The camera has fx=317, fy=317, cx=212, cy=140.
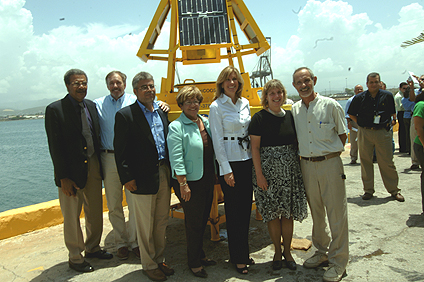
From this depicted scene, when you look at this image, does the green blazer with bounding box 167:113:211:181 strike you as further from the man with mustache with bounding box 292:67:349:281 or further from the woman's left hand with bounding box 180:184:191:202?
the man with mustache with bounding box 292:67:349:281

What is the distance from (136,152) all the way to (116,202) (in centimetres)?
110

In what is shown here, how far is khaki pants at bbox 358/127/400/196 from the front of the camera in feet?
17.6

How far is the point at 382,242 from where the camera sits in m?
3.81

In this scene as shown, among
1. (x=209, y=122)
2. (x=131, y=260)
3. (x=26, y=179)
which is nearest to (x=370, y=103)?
(x=209, y=122)

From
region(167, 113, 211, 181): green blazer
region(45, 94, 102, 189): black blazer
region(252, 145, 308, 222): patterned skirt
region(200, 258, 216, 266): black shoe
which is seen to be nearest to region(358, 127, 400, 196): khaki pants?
region(252, 145, 308, 222): patterned skirt

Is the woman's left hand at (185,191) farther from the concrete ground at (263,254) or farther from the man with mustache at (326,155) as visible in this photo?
the man with mustache at (326,155)

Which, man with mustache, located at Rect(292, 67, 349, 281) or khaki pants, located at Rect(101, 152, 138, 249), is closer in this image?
man with mustache, located at Rect(292, 67, 349, 281)

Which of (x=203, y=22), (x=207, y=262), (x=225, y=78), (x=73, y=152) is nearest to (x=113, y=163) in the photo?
(x=73, y=152)

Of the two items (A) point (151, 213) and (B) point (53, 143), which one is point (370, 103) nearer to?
(A) point (151, 213)

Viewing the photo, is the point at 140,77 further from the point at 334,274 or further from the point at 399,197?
the point at 399,197

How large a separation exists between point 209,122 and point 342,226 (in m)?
1.70

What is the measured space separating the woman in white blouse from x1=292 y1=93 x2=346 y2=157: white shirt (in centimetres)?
61

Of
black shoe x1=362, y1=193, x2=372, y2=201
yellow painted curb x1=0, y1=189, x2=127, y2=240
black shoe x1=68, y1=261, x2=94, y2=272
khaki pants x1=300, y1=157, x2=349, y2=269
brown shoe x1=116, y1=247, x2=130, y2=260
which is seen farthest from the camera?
black shoe x1=362, y1=193, x2=372, y2=201

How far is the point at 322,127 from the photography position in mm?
3176
